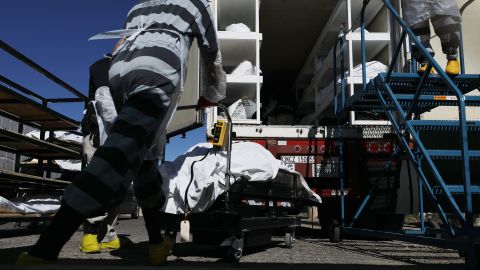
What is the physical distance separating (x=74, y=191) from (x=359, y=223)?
14.8 ft

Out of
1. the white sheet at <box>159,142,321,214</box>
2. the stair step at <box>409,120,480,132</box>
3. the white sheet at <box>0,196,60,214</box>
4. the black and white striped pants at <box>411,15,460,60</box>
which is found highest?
the black and white striped pants at <box>411,15,460,60</box>

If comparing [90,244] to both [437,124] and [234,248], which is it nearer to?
[234,248]

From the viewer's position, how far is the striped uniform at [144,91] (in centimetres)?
185

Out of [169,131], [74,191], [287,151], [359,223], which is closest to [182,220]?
[74,191]

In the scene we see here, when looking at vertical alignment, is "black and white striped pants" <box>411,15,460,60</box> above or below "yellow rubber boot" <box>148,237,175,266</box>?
above

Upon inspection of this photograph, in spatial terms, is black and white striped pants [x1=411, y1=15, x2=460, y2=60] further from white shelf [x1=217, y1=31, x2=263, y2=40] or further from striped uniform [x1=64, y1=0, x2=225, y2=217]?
white shelf [x1=217, y1=31, x2=263, y2=40]

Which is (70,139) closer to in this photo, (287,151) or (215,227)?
(287,151)

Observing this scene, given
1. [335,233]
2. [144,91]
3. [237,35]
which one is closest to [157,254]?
[144,91]

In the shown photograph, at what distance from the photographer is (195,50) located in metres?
4.73

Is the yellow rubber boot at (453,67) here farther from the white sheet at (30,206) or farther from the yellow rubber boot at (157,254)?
the white sheet at (30,206)

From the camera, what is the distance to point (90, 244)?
11.6 feet

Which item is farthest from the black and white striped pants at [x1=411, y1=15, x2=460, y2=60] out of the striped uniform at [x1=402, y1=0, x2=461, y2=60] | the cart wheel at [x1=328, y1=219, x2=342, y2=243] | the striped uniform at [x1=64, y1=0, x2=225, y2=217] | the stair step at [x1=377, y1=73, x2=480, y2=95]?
the cart wheel at [x1=328, y1=219, x2=342, y2=243]

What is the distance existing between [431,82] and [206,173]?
2.43 metres

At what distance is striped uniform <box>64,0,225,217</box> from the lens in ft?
6.08
